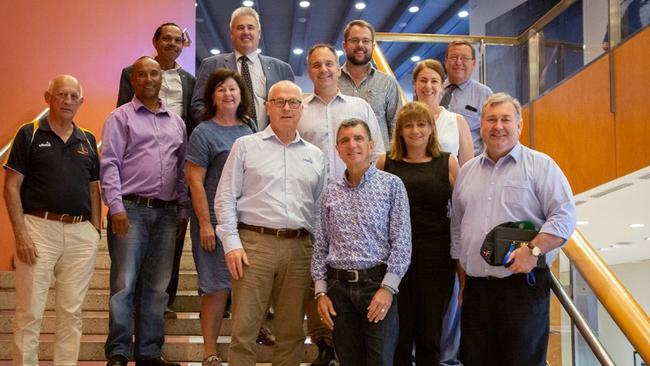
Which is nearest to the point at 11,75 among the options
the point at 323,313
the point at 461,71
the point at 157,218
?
the point at 157,218

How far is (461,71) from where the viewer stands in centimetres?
495

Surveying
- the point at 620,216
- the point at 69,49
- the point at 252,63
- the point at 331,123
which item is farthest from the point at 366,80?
Result: the point at 620,216

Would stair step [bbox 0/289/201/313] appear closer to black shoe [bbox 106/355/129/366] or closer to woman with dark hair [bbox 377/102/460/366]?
black shoe [bbox 106/355/129/366]

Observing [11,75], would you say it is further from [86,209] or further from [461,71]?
[461,71]

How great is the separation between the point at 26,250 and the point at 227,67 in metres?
1.53

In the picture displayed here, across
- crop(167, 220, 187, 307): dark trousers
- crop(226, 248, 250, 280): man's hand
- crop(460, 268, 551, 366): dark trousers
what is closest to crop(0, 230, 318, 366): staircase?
crop(167, 220, 187, 307): dark trousers

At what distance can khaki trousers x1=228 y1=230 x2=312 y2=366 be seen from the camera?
3.49 meters

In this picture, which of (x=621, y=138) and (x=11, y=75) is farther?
(x=621, y=138)

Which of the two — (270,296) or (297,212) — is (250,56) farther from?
(270,296)

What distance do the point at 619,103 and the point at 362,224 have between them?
14.9 ft

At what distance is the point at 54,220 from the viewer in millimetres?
4012

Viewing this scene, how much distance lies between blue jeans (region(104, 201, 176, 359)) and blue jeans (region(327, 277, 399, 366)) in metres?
1.21

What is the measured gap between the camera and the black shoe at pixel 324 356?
158 inches

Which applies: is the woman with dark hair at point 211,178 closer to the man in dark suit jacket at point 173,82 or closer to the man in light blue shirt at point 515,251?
the man in dark suit jacket at point 173,82
